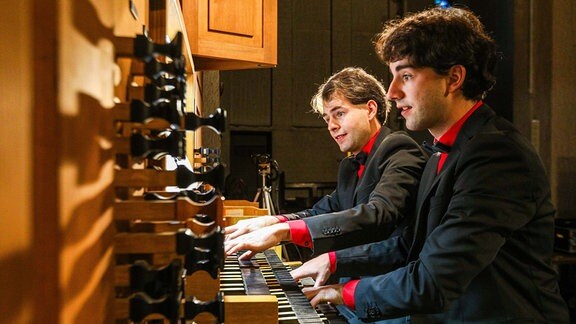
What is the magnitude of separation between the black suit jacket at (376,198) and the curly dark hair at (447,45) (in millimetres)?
562

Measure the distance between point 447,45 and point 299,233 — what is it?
84 centimetres

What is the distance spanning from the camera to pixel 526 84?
247 inches

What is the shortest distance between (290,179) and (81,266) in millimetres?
9027

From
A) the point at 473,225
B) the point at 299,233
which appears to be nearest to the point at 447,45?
the point at 473,225

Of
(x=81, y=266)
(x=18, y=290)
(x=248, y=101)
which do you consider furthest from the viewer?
(x=248, y=101)

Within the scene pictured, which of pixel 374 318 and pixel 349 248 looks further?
pixel 349 248

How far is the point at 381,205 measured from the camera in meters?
2.16

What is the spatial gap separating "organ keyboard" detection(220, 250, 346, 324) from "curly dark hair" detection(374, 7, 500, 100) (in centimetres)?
87

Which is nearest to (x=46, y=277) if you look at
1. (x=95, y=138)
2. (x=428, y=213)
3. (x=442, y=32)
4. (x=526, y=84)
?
(x=95, y=138)

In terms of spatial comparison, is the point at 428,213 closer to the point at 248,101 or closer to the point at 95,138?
the point at 95,138

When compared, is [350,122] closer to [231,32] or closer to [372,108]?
[372,108]

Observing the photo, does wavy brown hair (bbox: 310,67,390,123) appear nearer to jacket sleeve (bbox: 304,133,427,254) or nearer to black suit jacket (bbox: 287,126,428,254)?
black suit jacket (bbox: 287,126,428,254)

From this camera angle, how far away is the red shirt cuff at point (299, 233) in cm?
183

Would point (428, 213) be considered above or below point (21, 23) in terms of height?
below
